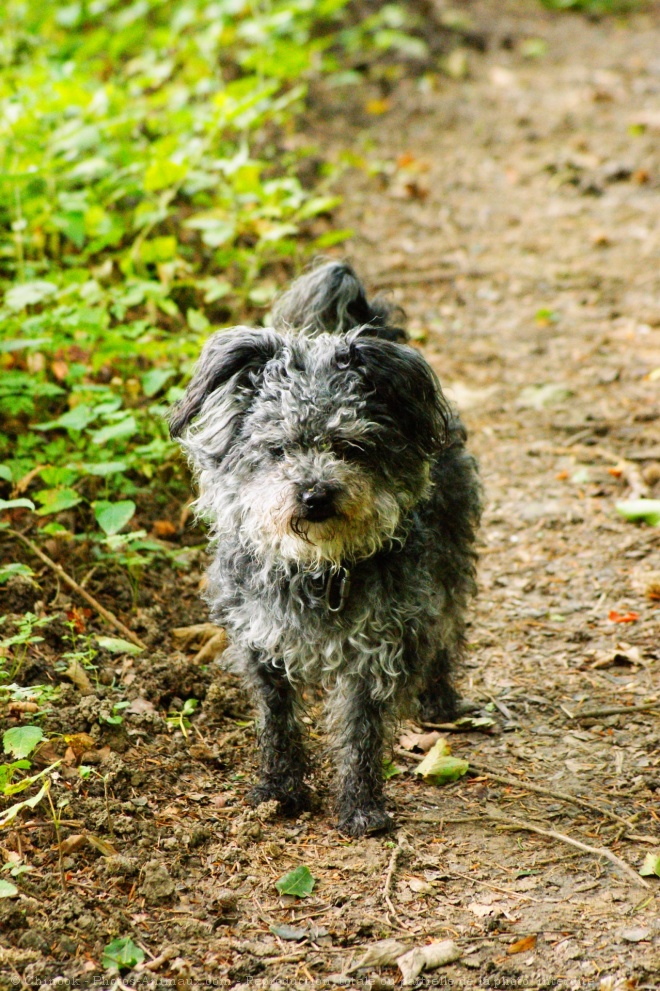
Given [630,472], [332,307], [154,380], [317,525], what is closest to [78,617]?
[154,380]

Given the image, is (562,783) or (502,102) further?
(502,102)

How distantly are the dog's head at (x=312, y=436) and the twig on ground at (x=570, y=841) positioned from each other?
43.5 inches

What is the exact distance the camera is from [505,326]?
768 centimetres

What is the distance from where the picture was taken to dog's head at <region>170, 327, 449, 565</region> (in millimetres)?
3295

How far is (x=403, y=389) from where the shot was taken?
11.4 feet

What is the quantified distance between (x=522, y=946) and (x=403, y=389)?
1743 millimetres

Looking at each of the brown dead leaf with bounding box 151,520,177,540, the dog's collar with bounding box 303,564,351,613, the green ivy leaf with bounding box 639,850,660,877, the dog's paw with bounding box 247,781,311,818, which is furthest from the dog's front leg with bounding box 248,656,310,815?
the brown dead leaf with bounding box 151,520,177,540

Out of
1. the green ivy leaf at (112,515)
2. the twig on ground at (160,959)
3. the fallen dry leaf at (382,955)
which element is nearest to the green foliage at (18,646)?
the green ivy leaf at (112,515)

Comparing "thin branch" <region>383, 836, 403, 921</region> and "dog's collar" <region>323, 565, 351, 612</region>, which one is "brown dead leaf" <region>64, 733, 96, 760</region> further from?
"thin branch" <region>383, 836, 403, 921</region>

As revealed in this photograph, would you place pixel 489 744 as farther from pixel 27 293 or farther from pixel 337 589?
pixel 27 293

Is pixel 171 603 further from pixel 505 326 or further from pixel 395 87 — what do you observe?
pixel 395 87

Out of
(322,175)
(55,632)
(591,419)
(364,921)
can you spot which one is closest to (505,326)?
(591,419)

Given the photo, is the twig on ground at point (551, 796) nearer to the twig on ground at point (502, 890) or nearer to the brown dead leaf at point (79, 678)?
the twig on ground at point (502, 890)

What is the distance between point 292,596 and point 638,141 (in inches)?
332
